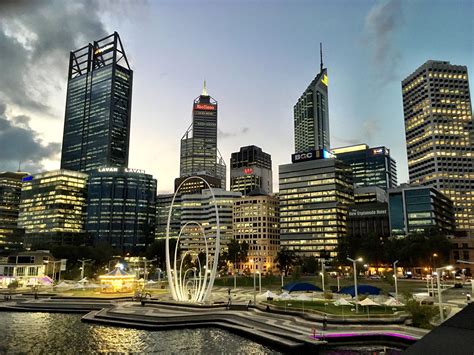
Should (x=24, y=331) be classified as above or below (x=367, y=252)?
below

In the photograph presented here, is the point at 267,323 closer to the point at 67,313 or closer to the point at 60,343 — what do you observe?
the point at 60,343

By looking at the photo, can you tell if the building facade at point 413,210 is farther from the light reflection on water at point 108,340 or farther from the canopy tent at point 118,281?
the light reflection on water at point 108,340

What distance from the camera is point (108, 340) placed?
119 feet

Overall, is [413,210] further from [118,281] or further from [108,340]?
[108,340]

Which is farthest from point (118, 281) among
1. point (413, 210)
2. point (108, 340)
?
point (413, 210)

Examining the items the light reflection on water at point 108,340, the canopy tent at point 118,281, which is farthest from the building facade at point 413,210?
the light reflection on water at point 108,340

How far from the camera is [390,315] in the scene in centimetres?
4044

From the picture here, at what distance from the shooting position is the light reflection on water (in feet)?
105

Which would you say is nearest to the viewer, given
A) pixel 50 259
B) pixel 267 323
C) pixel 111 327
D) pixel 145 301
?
pixel 267 323

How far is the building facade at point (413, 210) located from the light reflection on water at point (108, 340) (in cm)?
17002

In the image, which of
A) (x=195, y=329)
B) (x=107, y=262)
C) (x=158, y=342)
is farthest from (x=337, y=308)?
(x=107, y=262)

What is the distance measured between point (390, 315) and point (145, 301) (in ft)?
121

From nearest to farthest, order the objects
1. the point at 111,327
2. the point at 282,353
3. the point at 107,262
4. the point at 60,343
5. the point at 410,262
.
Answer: the point at 282,353, the point at 60,343, the point at 111,327, the point at 410,262, the point at 107,262

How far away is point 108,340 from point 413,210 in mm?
181337
